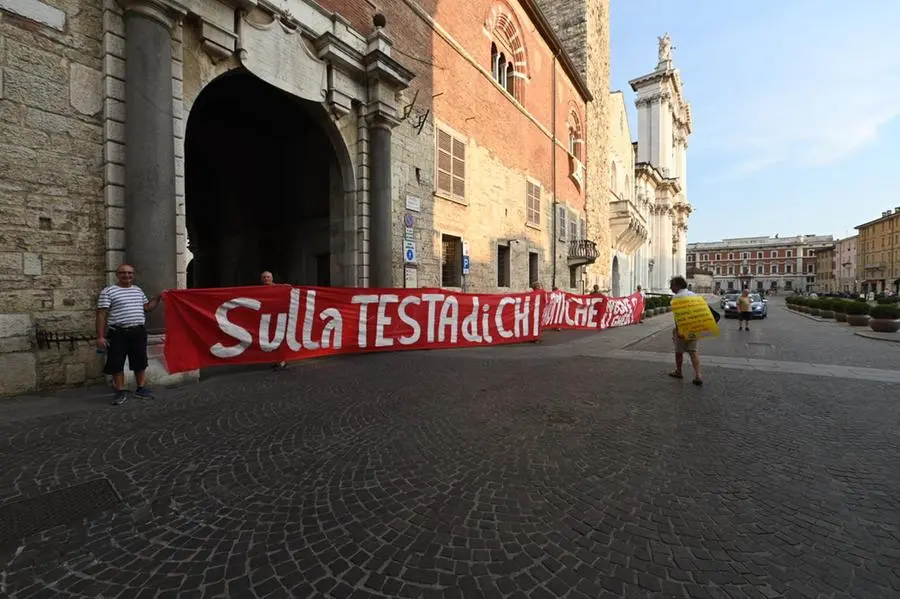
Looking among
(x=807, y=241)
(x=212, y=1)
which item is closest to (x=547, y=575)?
(x=212, y=1)

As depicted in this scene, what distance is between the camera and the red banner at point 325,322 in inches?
248

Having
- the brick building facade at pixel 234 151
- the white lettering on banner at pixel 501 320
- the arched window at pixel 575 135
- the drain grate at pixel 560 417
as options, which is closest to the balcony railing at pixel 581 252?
the brick building facade at pixel 234 151

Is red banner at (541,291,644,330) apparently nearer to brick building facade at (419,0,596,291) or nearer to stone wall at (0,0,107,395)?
brick building facade at (419,0,596,291)

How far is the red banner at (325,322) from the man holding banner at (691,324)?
500 centimetres

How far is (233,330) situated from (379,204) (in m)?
5.18

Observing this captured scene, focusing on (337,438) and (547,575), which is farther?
(337,438)

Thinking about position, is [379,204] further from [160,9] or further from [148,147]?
[160,9]

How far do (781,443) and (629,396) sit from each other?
185cm

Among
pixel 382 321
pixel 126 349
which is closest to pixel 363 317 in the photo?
pixel 382 321

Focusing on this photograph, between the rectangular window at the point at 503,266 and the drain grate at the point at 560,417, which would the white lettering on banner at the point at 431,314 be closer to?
the drain grate at the point at 560,417

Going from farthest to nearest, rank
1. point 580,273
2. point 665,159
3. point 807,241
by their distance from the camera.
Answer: point 807,241 → point 665,159 → point 580,273

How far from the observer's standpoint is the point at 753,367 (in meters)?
7.46

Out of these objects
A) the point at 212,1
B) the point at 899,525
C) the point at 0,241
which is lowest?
the point at 899,525

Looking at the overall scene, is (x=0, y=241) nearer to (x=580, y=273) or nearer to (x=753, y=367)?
(x=753, y=367)
